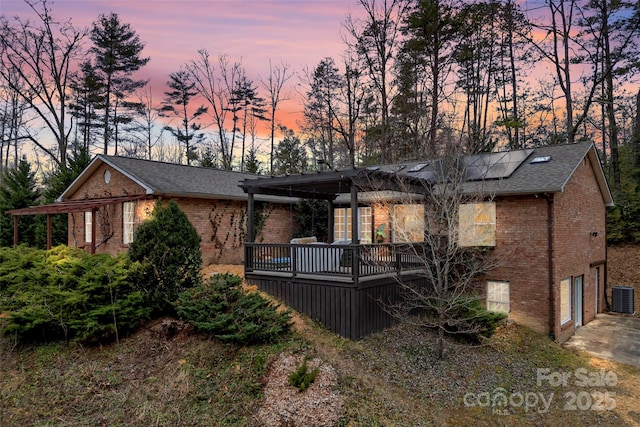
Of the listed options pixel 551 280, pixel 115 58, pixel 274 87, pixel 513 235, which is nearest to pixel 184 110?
pixel 115 58

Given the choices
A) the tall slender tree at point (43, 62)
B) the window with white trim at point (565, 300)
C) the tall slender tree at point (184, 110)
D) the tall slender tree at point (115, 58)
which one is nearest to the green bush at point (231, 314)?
the window with white trim at point (565, 300)

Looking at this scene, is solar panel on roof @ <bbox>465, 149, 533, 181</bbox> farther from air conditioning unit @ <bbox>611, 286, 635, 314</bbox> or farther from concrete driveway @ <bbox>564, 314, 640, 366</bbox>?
air conditioning unit @ <bbox>611, 286, 635, 314</bbox>

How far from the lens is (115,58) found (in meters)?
23.5

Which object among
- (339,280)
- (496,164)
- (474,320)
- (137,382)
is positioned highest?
(496,164)

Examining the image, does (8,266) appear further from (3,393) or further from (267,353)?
(267,353)

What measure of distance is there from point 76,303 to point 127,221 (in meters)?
6.58

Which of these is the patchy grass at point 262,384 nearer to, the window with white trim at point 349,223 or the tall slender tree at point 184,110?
the window with white trim at point 349,223

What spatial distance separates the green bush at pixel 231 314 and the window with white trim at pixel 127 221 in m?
6.33

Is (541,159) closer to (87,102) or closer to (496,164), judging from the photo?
(496,164)

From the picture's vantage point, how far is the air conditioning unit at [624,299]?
13992mm

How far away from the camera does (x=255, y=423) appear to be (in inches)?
218

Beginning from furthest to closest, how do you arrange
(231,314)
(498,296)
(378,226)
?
(378,226), (498,296), (231,314)

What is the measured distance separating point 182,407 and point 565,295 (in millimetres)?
10977

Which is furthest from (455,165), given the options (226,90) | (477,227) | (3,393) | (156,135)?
(156,135)
